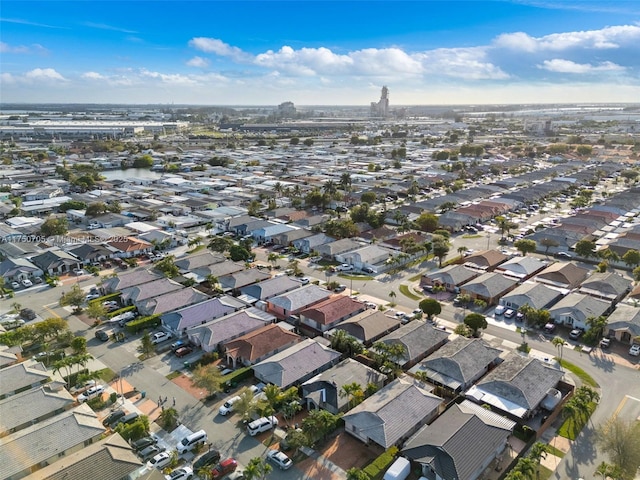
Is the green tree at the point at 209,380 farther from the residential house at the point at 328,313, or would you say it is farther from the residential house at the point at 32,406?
the residential house at the point at 328,313

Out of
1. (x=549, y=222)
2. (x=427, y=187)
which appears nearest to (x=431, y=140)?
(x=427, y=187)

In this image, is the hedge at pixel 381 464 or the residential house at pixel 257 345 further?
the residential house at pixel 257 345

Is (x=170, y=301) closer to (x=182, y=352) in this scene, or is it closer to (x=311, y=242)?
(x=182, y=352)

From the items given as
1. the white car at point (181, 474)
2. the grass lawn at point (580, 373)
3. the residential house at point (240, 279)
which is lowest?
the grass lawn at point (580, 373)

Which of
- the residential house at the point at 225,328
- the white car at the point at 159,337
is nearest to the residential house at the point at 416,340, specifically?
the residential house at the point at 225,328

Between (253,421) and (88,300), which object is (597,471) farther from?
(88,300)

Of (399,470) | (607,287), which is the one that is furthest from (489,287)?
(399,470)

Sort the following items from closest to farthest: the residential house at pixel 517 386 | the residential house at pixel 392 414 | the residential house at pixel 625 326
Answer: the residential house at pixel 392 414 < the residential house at pixel 517 386 < the residential house at pixel 625 326
